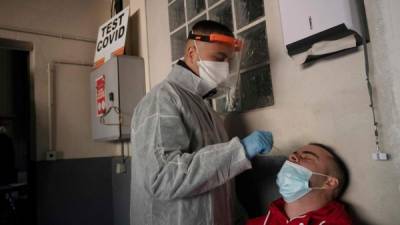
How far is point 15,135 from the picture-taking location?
2658 mm

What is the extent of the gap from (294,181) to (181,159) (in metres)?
0.41

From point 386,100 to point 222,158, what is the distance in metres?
0.55

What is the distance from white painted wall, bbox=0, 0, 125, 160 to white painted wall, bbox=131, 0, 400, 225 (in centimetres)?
187

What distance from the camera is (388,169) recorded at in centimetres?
98

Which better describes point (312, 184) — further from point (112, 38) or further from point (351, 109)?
point (112, 38)

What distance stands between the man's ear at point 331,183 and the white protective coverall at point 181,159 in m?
0.29

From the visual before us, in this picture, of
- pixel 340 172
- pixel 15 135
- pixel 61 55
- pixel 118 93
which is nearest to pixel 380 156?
pixel 340 172

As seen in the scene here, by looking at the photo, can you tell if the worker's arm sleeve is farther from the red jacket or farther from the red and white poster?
the red and white poster

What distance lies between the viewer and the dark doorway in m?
2.52

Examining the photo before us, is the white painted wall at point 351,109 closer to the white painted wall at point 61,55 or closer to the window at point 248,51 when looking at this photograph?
the window at point 248,51

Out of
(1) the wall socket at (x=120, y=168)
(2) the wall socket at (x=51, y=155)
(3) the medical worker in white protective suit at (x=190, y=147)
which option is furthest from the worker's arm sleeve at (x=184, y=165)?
(2) the wall socket at (x=51, y=155)

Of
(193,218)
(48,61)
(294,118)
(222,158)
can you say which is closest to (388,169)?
(294,118)

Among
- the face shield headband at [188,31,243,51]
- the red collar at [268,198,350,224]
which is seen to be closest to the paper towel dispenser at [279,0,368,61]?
the face shield headband at [188,31,243,51]

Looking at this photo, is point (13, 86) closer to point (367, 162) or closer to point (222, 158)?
point (222, 158)
